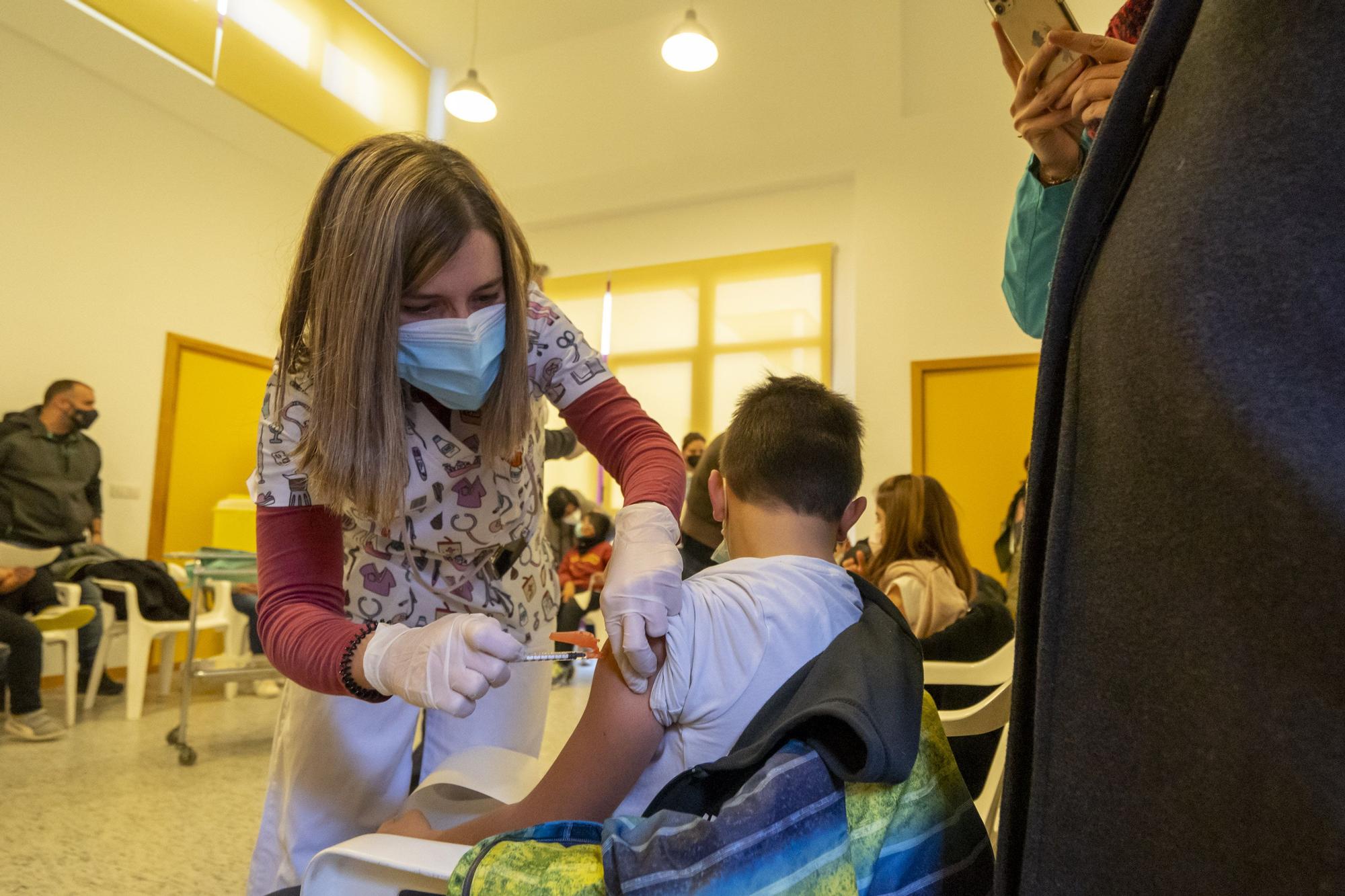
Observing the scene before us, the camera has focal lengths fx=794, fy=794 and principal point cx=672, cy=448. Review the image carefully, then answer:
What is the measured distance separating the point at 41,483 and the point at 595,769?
4.20 metres

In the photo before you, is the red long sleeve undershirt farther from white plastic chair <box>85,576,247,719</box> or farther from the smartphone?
white plastic chair <box>85,576,247,719</box>

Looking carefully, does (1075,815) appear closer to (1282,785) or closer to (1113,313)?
(1282,785)

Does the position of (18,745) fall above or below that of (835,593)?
below

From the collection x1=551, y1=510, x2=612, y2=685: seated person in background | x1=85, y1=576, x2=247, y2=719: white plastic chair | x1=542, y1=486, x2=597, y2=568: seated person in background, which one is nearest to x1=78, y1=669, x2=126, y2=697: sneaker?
x1=85, y1=576, x2=247, y2=719: white plastic chair

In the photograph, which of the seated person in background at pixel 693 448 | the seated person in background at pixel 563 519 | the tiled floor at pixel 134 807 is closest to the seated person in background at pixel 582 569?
the seated person in background at pixel 563 519

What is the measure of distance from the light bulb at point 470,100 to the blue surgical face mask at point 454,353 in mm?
4632

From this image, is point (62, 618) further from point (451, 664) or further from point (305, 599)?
point (451, 664)

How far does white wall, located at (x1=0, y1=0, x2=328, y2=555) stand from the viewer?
13.5 ft

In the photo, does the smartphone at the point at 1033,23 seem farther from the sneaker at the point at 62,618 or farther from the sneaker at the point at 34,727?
the sneaker at the point at 62,618

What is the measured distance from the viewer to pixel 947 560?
7.08 ft

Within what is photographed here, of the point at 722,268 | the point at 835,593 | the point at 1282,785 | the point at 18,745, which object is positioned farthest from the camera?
the point at 722,268

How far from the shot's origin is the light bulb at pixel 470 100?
4.96 m

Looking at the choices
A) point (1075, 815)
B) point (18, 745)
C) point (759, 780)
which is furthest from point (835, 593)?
point (18, 745)

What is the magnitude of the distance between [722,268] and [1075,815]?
5.63 meters
